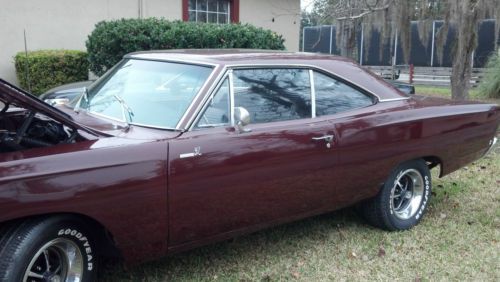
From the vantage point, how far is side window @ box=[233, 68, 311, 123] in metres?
3.91

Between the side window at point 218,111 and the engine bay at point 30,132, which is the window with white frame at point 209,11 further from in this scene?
the side window at point 218,111

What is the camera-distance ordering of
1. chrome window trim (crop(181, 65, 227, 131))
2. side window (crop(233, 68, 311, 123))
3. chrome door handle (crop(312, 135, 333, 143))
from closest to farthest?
1. chrome window trim (crop(181, 65, 227, 131))
2. side window (crop(233, 68, 311, 123))
3. chrome door handle (crop(312, 135, 333, 143))

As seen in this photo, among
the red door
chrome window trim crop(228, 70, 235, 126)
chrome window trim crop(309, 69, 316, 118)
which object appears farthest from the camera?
chrome window trim crop(309, 69, 316, 118)

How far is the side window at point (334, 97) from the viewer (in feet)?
14.1

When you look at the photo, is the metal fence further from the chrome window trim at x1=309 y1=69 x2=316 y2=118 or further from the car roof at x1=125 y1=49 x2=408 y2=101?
the chrome window trim at x1=309 y1=69 x2=316 y2=118

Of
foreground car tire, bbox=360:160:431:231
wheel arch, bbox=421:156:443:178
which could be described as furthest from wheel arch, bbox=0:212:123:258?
wheel arch, bbox=421:156:443:178

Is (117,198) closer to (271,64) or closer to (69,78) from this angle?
(271,64)

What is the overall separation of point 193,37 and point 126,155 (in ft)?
22.0

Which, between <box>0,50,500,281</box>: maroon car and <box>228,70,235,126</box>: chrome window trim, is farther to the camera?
<box>228,70,235,126</box>: chrome window trim

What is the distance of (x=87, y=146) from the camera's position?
3.16 m

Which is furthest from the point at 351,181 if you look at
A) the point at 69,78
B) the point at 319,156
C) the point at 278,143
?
the point at 69,78

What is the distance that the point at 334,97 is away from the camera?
4430mm

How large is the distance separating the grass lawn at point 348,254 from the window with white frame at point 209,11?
8.91m

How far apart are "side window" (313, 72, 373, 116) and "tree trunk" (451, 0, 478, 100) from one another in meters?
5.96
